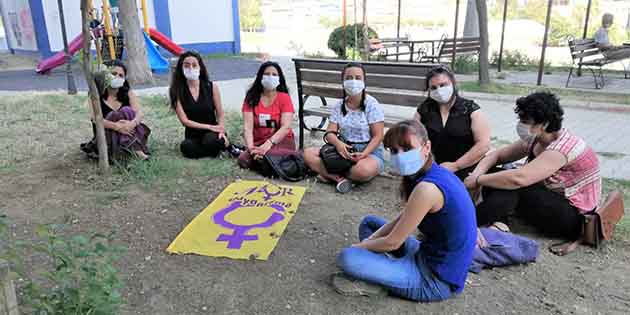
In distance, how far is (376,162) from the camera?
409 cm

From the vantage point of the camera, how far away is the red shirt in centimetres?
464

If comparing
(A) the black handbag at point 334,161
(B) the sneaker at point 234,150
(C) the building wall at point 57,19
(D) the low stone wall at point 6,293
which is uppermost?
(C) the building wall at point 57,19

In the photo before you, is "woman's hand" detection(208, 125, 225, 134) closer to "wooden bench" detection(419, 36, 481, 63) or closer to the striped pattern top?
the striped pattern top

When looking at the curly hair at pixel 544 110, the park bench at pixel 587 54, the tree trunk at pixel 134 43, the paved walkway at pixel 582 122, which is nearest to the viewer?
the curly hair at pixel 544 110

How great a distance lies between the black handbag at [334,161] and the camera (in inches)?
159

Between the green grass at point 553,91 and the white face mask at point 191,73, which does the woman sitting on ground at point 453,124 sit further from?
the green grass at point 553,91

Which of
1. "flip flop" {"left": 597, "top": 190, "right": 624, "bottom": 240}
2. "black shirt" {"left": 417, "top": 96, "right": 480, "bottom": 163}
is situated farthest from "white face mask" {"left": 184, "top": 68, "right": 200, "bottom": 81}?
"flip flop" {"left": 597, "top": 190, "right": 624, "bottom": 240}

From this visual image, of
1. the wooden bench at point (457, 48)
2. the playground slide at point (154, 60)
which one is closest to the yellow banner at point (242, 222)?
the wooden bench at point (457, 48)

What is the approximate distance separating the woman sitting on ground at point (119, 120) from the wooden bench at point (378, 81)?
5.47 ft

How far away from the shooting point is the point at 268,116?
4.65 metres

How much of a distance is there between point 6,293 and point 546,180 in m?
2.89

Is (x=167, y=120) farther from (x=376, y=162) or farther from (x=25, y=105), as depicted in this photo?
(x=376, y=162)

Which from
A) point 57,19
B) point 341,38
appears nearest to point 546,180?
point 341,38

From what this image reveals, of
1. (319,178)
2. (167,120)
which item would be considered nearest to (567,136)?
(319,178)
